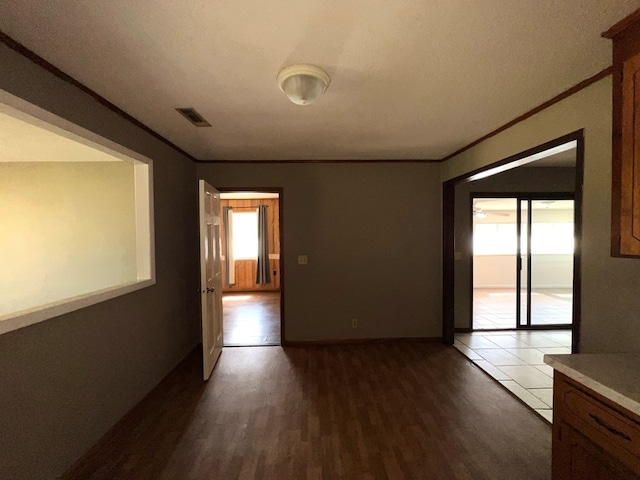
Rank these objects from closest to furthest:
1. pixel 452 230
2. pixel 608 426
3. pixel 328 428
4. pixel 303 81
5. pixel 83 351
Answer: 1. pixel 608 426
2. pixel 303 81
3. pixel 83 351
4. pixel 328 428
5. pixel 452 230

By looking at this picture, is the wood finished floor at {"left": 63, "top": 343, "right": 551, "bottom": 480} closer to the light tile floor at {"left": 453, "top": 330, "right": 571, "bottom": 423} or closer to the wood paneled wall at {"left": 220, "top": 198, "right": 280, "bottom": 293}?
the light tile floor at {"left": 453, "top": 330, "right": 571, "bottom": 423}

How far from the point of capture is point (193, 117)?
230 cm

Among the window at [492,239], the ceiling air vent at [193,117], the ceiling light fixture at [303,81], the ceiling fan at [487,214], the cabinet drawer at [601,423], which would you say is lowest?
the cabinet drawer at [601,423]

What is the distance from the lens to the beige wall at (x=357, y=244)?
12.2ft

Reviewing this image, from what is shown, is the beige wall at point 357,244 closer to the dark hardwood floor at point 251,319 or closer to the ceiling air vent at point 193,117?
the dark hardwood floor at point 251,319

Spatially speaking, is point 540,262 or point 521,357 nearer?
point 521,357

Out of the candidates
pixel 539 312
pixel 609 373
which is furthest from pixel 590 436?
pixel 539 312

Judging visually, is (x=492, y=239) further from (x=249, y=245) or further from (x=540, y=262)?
(x=249, y=245)

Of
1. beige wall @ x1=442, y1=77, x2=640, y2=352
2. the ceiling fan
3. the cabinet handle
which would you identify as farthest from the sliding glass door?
the cabinet handle

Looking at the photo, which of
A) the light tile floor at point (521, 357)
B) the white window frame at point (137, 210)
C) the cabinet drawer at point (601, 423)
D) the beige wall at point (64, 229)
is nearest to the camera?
the cabinet drawer at point (601, 423)

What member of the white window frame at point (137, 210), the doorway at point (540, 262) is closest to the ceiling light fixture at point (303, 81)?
the white window frame at point (137, 210)

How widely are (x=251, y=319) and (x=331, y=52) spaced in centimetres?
438

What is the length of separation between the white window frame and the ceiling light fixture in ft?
4.06

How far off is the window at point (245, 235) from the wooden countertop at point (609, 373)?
264 inches
